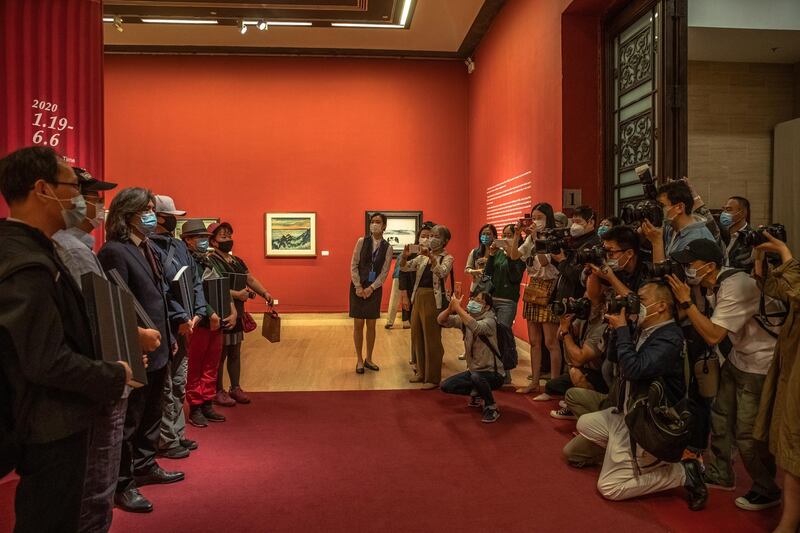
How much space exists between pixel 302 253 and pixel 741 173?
7294 mm

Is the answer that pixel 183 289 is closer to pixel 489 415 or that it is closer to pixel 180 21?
pixel 489 415

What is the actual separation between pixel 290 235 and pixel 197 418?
662cm

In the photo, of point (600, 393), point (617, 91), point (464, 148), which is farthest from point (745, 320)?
point (464, 148)

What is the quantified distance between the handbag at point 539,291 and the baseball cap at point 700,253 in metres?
2.12

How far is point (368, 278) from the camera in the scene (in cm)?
632

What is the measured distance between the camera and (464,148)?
440 inches

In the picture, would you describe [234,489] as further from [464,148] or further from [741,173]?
[464,148]

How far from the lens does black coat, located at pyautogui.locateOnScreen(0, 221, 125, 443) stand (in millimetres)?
1543

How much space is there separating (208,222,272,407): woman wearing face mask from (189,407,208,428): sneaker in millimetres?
450

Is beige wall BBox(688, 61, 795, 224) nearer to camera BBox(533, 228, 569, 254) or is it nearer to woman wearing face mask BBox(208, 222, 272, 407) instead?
camera BBox(533, 228, 569, 254)

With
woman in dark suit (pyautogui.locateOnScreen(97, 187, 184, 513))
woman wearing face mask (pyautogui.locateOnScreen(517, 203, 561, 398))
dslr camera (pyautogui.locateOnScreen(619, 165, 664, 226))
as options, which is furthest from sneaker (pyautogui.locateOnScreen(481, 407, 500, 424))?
woman in dark suit (pyautogui.locateOnScreen(97, 187, 184, 513))

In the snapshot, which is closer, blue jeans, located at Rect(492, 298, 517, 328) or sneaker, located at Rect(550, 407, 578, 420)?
sneaker, located at Rect(550, 407, 578, 420)

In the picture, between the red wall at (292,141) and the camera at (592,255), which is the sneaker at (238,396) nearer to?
the camera at (592,255)

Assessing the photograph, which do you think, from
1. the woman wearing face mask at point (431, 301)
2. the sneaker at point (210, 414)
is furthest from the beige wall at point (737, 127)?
the sneaker at point (210, 414)
